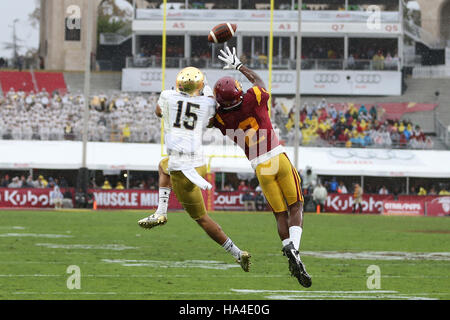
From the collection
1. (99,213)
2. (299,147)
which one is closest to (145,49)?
(299,147)

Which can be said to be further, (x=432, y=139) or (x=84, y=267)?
(x=432, y=139)

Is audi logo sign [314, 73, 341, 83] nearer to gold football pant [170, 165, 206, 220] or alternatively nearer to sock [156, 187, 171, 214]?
sock [156, 187, 171, 214]

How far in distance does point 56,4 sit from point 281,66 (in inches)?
514

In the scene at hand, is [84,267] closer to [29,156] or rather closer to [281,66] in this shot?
[29,156]

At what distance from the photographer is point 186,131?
9.29 metres

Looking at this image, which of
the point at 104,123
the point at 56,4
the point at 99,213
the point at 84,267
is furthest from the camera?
the point at 56,4

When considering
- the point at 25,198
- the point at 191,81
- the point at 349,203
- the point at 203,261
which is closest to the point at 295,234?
the point at 191,81

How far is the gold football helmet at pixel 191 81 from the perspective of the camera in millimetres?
8898

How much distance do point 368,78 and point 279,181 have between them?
38274 millimetres

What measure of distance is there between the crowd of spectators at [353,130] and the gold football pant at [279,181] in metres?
29.6

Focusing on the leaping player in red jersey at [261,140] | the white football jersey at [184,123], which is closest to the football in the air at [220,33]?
the leaping player in red jersey at [261,140]

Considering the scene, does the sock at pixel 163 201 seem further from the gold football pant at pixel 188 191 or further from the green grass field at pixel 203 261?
the green grass field at pixel 203 261

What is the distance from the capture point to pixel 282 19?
47.8 meters

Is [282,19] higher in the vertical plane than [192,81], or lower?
higher
